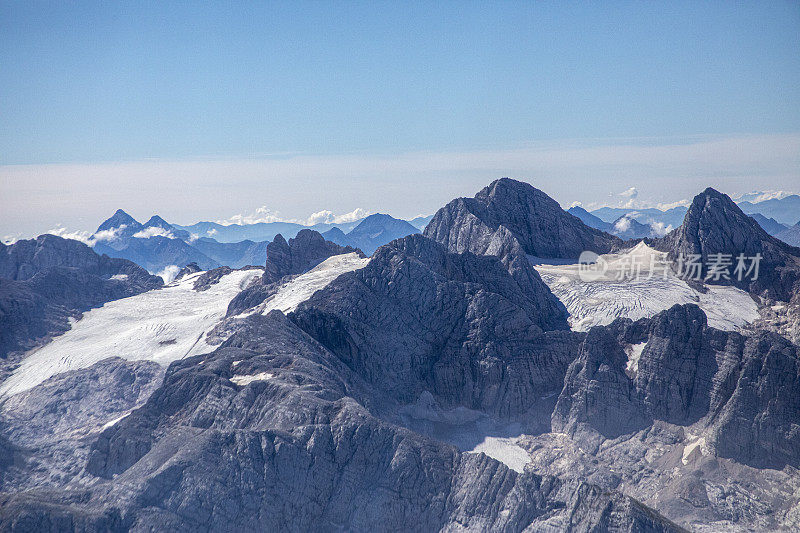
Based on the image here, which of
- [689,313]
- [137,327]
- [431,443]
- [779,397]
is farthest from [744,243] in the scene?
[137,327]

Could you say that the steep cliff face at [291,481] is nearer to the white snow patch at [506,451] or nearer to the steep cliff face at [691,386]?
the white snow patch at [506,451]

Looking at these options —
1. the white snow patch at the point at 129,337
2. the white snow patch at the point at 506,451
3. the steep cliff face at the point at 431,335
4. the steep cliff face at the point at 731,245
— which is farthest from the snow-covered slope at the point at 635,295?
the white snow patch at the point at 129,337

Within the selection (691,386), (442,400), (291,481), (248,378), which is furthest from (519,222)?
(291,481)

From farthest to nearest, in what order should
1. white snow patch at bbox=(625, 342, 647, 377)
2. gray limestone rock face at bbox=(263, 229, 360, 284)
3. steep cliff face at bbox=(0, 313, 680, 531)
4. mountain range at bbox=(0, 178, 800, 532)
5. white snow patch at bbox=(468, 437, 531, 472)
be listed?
gray limestone rock face at bbox=(263, 229, 360, 284)
white snow patch at bbox=(625, 342, 647, 377)
white snow patch at bbox=(468, 437, 531, 472)
mountain range at bbox=(0, 178, 800, 532)
steep cliff face at bbox=(0, 313, 680, 531)

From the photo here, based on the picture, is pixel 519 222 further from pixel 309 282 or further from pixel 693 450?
pixel 693 450

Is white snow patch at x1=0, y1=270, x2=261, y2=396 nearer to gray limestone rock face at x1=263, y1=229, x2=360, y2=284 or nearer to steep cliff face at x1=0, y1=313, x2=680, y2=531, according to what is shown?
gray limestone rock face at x1=263, y1=229, x2=360, y2=284

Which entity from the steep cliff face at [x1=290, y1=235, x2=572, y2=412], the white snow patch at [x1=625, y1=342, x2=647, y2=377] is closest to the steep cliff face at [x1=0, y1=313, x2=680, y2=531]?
the steep cliff face at [x1=290, y1=235, x2=572, y2=412]

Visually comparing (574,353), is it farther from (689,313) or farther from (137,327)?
(137,327)
